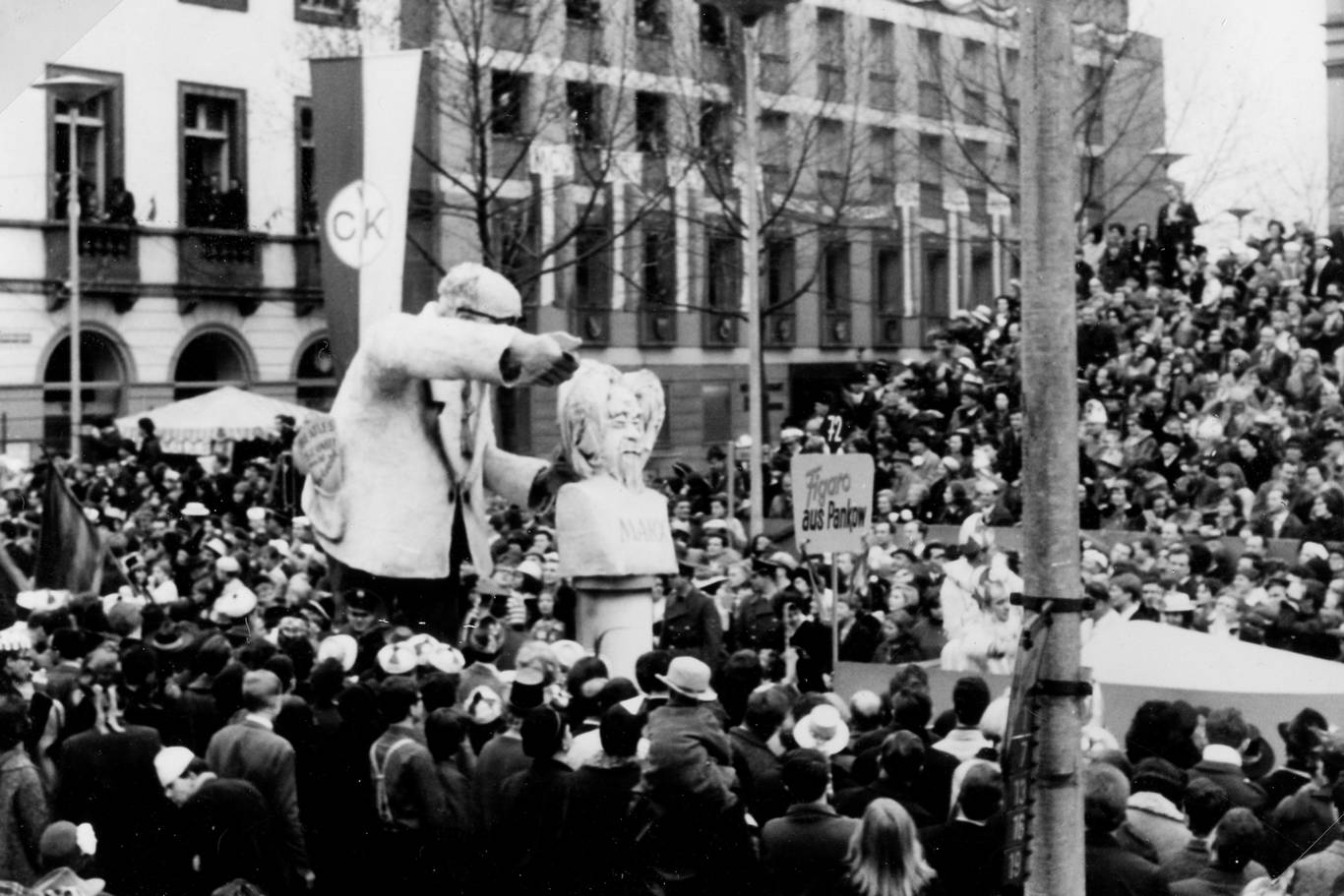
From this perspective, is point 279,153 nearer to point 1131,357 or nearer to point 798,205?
point 798,205

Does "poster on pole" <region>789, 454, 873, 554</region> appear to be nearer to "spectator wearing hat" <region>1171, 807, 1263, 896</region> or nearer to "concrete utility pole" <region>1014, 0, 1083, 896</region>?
"spectator wearing hat" <region>1171, 807, 1263, 896</region>

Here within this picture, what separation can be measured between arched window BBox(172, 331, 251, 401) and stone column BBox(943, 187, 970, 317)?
1163 cm

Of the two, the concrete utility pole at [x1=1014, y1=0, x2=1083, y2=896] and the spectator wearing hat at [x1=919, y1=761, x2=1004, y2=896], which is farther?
the spectator wearing hat at [x1=919, y1=761, x2=1004, y2=896]

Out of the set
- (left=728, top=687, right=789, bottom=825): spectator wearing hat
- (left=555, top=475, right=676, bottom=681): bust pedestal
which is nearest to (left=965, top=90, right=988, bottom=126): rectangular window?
(left=555, top=475, right=676, bottom=681): bust pedestal

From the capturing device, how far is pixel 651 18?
36469mm

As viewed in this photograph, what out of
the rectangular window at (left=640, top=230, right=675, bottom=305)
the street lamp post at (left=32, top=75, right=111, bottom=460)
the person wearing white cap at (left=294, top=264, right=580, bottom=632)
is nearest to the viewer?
the person wearing white cap at (left=294, top=264, right=580, bottom=632)

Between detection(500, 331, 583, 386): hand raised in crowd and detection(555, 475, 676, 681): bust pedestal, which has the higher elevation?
detection(500, 331, 583, 386): hand raised in crowd

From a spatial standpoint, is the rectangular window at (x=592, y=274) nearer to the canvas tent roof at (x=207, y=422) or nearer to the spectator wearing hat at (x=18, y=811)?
the canvas tent roof at (x=207, y=422)

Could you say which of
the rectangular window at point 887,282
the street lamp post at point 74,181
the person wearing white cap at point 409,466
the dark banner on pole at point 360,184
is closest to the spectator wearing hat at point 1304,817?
the person wearing white cap at point 409,466

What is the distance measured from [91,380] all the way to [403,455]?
29.1 metres

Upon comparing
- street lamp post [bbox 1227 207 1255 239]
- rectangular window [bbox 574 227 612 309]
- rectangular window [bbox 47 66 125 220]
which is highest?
rectangular window [bbox 47 66 125 220]

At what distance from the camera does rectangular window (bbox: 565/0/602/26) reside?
3459cm

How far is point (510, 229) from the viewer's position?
39688 millimetres

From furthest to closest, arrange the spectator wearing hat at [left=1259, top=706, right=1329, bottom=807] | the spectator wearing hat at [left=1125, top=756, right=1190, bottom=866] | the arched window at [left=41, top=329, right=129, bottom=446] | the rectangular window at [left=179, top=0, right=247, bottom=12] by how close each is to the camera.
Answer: the arched window at [left=41, top=329, right=129, bottom=446] → the rectangular window at [left=179, top=0, right=247, bottom=12] → the spectator wearing hat at [left=1259, top=706, right=1329, bottom=807] → the spectator wearing hat at [left=1125, top=756, right=1190, bottom=866]
